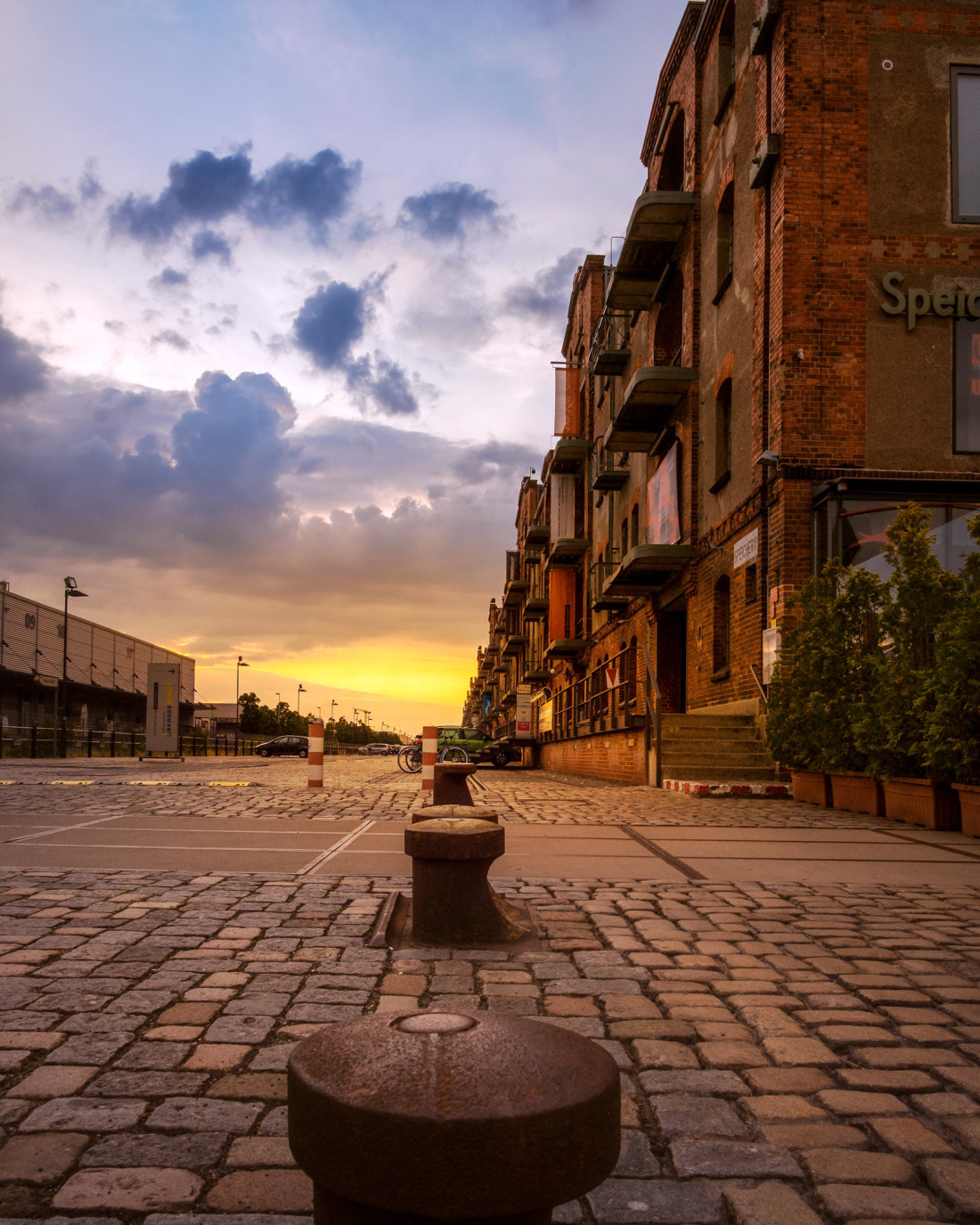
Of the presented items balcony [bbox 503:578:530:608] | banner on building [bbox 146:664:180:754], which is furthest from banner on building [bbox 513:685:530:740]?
balcony [bbox 503:578:530:608]

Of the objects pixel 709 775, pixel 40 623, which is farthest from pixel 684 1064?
pixel 40 623

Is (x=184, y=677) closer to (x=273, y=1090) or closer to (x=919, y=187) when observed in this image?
(x=919, y=187)

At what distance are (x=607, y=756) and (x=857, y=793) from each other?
371 inches

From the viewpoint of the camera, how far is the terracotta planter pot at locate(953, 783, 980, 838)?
8.59 metres

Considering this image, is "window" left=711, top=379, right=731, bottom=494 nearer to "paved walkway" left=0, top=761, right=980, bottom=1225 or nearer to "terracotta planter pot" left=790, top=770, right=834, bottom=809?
"terracotta planter pot" left=790, top=770, right=834, bottom=809

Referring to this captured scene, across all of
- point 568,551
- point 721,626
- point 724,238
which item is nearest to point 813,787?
point 721,626

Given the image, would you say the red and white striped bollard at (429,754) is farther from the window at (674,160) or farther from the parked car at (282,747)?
the parked car at (282,747)

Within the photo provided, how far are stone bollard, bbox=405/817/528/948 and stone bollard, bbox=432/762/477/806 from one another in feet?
8.32

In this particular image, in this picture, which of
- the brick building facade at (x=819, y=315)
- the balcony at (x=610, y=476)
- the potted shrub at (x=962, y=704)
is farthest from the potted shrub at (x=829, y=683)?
the balcony at (x=610, y=476)

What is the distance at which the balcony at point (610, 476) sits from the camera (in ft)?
98.2

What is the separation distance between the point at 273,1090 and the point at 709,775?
13304mm

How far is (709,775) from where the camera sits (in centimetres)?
1545

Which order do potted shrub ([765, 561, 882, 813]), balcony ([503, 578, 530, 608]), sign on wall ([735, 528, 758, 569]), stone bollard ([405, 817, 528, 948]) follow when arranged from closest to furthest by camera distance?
stone bollard ([405, 817, 528, 948]), potted shrub ([765, 561, 882, 813]), sign on wall ([735, 528, 758, 569]), balcony ([503, 578, 530, 608])

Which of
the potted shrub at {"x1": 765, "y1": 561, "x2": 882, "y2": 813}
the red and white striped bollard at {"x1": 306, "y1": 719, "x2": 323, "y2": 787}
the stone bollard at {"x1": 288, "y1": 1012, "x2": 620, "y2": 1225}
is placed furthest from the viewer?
the red and white striped bollard at {"x1": 306, "y1": 719, "x2": 323, "y2": 787}
